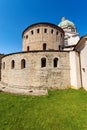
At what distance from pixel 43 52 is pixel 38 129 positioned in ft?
37.9

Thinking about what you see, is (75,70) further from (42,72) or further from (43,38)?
(43,38)

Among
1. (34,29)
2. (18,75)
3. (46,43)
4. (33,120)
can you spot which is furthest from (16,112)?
(34,29)

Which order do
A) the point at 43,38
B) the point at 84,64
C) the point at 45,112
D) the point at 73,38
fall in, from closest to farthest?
1. the point at 45,112
2. the point at 84,64
3. the point at 43,38
4. the point at 73,38

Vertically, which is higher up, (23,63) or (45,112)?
(23,63)

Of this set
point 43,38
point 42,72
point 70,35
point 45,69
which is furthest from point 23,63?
point 70,35

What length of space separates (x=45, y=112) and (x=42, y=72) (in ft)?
25.3

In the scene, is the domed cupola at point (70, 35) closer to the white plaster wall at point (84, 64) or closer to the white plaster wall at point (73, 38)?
the white plaster wall at point (73, 38)

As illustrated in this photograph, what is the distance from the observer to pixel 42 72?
18859 millimetres

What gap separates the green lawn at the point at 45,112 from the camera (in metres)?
9.94

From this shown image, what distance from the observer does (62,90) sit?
1792cm

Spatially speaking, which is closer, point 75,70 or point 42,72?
point 75,70

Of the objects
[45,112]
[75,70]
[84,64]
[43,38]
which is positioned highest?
[43,38]

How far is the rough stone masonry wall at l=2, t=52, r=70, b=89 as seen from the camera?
61.0 feet

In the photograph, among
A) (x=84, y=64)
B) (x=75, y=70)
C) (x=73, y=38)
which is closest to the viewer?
(x=84, y=64)
